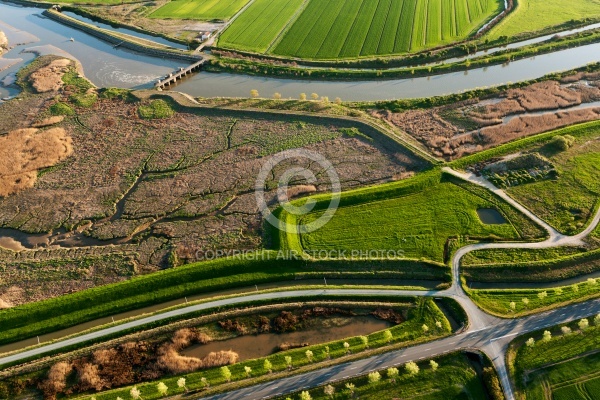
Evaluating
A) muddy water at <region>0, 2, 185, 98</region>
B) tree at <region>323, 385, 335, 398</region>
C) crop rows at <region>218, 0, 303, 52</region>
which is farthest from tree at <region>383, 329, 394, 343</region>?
crop rows at <region>218, 0, 303, 52</region>

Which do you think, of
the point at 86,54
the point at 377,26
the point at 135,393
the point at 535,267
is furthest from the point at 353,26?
the point at 135,393

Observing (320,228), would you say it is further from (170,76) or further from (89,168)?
(170,76)

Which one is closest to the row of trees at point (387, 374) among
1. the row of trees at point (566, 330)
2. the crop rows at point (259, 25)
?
the row of trees at point (566, 330)

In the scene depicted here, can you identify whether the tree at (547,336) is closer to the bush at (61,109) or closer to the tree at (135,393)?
the tree at (135,393)

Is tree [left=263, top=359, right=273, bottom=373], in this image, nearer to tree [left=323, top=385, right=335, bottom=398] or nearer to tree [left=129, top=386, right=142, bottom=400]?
tree [left=323, top=385, right=335, bottom=398]

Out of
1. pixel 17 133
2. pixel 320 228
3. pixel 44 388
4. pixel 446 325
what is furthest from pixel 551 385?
pixel 17 133

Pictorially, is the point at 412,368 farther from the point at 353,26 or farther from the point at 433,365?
the point at 353,26
